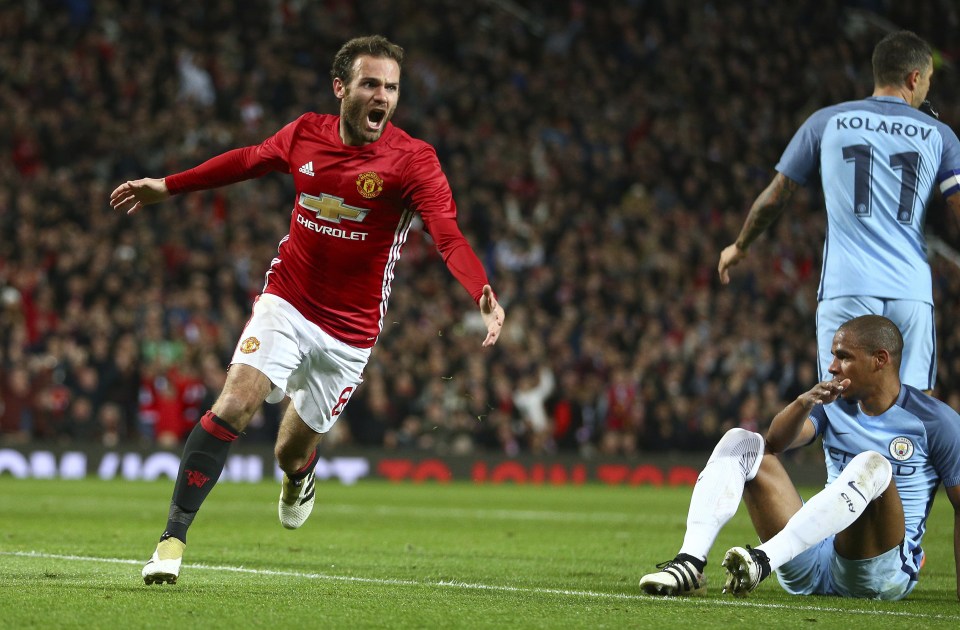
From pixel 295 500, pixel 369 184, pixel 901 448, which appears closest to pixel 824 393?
pixel 901 448

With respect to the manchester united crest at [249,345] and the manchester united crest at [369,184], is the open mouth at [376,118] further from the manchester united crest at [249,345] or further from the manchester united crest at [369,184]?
the manchester united crest at [249,345]

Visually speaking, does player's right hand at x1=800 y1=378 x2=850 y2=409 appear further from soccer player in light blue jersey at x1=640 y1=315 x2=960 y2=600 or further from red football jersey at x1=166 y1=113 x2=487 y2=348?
red football jersey at x1=166 y1=113 x2=487 y2=348

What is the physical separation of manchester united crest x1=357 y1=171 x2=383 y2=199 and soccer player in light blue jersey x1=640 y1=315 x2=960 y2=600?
206 cm

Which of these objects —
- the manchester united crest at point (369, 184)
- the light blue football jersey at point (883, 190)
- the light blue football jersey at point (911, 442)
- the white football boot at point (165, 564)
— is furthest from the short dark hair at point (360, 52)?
the light blue football jersey at point (911, 442)

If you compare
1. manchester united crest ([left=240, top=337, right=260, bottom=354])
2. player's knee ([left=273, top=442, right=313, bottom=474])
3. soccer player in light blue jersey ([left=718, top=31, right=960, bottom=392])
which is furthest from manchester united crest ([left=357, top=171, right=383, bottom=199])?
soccer player in light blue jersey ([left=718, top=31, right=960, bottom=392])

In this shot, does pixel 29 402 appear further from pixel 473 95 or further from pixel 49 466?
pixel 473 95

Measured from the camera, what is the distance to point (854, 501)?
528 cm

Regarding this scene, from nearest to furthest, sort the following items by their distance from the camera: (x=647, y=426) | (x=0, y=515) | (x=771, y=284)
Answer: (x=0, y=515) → (x=647, y=426) → (x=771, y=284)

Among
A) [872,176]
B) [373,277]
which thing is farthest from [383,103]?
[872,176]

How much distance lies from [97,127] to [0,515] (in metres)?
9.96

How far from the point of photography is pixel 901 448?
5.58m

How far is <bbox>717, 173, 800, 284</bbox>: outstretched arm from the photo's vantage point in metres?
6.61

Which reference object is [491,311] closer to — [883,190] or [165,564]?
[165,564]

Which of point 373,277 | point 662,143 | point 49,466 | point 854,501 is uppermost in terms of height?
point 662,143
